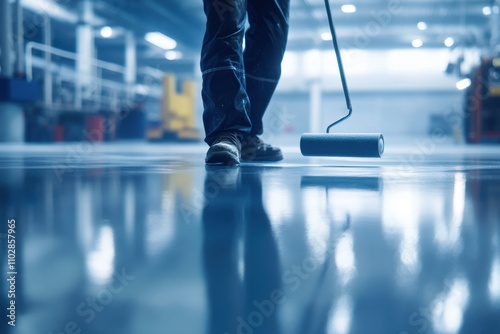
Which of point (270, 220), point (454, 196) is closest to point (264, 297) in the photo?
point (270, 220)

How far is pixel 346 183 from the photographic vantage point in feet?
3.10

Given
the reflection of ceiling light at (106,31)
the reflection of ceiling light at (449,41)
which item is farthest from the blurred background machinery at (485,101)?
the reflection of ceiling light at (106,31)

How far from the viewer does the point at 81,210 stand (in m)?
0.60

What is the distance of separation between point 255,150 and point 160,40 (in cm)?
1108

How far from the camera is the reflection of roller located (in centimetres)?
87

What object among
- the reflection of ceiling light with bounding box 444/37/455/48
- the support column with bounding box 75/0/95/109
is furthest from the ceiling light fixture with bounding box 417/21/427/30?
the support column with bounding box 75/0/95/109

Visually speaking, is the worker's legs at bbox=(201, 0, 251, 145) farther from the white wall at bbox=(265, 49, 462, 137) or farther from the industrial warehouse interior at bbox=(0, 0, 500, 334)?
the white wall at bbox=(265, 49, 462, 137)

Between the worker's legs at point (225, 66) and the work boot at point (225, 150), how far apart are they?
2 centimetres

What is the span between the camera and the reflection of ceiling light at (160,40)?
11.4m

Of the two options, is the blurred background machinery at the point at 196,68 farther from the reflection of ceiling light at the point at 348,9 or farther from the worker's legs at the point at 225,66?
the worker's legs at the point at 225,66

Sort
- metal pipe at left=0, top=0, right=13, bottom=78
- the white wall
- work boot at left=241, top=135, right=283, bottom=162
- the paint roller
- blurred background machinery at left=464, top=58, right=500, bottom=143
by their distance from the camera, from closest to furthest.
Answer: the paint roller < work boot at left=241, top=135, right=283, bottom=162 < metal pipe at left=0, top=0, right=13, bottom=78 < blurred background machinery at left=464, top=58, right=500, bottom=143 < the white wall

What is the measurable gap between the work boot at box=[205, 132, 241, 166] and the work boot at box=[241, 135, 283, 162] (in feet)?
0.94

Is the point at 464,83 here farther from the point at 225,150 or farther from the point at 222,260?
the point at 222,260

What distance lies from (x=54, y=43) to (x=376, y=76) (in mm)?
9054
